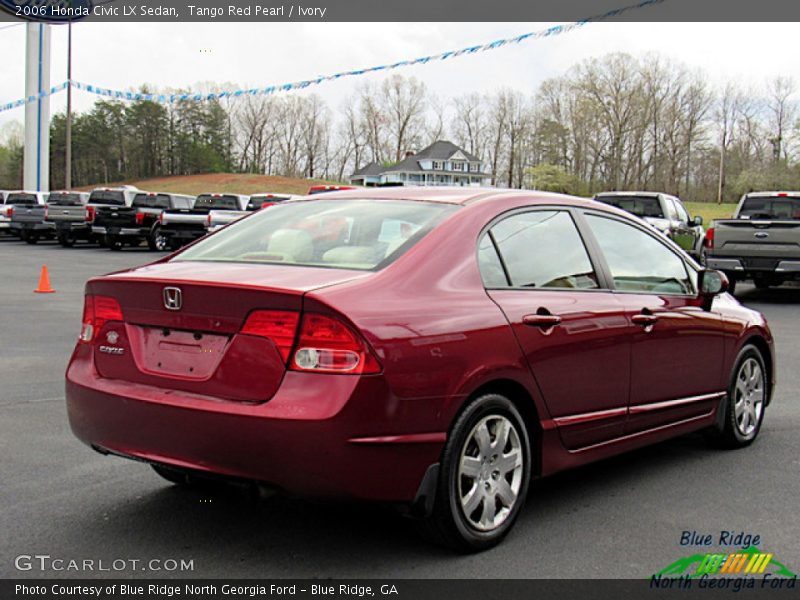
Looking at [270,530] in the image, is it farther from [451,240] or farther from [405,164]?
[405,164]

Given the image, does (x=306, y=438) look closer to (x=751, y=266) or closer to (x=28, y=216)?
(x=751, y=266)

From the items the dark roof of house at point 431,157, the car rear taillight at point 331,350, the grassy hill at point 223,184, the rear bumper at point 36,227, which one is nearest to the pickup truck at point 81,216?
the rear bumper at point 36,227

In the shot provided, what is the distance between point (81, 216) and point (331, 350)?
1199 inches

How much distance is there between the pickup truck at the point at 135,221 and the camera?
29.8m

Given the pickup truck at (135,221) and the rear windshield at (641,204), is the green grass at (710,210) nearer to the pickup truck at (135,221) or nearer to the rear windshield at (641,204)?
the pickup truck at (135,221)

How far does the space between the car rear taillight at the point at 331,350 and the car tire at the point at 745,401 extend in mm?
3228

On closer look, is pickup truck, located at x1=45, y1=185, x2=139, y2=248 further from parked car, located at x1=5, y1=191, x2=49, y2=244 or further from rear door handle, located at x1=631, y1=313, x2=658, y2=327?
rear door handle, located at x1=631, y1=313, x2=658, y2=327

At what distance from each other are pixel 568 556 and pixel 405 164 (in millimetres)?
94861

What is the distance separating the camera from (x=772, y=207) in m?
18.7

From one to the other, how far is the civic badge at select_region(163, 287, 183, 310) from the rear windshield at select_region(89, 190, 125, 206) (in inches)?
1169

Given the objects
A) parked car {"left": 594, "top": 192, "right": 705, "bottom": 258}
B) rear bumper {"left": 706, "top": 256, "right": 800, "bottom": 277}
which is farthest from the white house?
rear bumper {"left": 706, "top": 256, "right": 800, "bottom": 277}

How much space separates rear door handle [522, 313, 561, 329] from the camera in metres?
4.23

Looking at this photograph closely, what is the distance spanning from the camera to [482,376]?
12.8ft

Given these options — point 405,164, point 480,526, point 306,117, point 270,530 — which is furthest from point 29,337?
point 306,117
